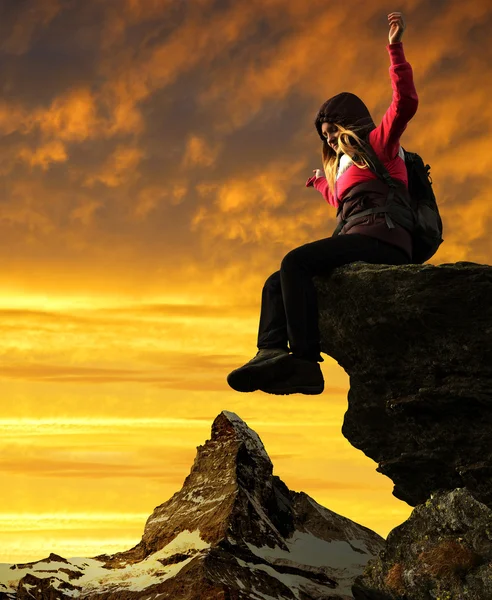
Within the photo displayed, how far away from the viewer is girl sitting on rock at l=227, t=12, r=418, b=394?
12.1 meters

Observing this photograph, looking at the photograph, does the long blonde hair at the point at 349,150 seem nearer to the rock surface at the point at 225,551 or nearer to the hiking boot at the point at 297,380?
the hiking boot at the point at 297,380

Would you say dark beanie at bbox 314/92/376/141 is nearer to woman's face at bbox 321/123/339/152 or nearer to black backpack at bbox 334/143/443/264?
woman's face at bbox 321/123/339/152

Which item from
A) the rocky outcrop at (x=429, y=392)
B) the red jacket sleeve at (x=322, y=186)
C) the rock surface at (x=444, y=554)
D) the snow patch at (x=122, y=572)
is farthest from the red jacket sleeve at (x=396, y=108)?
the snow patch at (x=122, y=572)

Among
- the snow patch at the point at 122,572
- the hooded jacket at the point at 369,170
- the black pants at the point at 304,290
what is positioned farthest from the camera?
the snow patch at the point at 122,572

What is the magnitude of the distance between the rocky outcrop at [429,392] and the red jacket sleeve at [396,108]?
1823mm

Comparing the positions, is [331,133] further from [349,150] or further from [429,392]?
[429,392]

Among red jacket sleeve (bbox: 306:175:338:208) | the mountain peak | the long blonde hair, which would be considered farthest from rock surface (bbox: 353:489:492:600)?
the mountain peak

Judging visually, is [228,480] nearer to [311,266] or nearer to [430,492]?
[430,492]

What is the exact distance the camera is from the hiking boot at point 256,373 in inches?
474

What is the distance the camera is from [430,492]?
14242mm

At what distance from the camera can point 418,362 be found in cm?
1273

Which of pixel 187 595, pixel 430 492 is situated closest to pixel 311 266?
pixel 430 492

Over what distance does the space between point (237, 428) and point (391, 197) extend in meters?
18.9

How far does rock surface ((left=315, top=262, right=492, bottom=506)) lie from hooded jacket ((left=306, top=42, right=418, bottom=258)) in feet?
2.10
